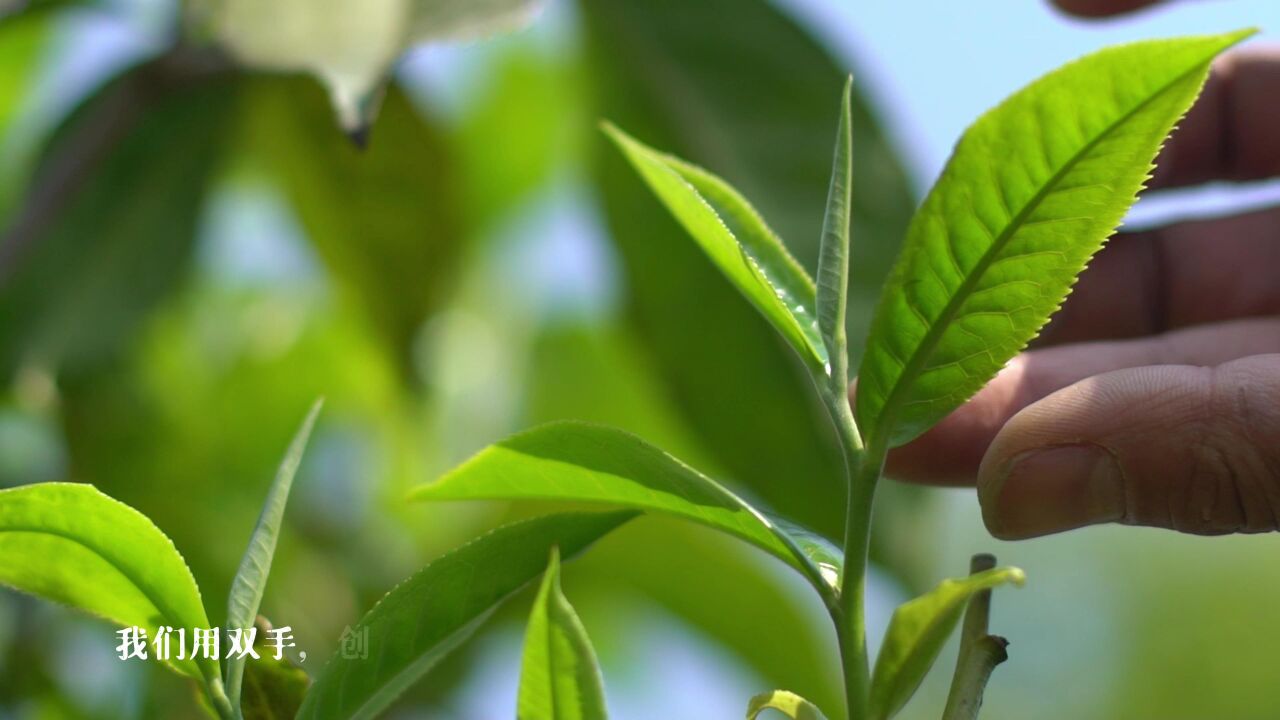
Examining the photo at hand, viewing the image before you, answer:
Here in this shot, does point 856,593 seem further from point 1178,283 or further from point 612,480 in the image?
point 1178,283

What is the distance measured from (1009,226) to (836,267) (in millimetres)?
62

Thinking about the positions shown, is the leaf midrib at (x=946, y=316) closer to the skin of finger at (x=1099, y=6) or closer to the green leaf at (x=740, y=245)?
the green leaf at (x=740, y=245)

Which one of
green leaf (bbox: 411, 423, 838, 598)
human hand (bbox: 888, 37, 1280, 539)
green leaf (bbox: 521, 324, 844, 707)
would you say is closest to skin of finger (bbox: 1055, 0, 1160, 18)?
human hand (bbox: 888, 37, 1280, 539)

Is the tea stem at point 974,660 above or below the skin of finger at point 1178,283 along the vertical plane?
below

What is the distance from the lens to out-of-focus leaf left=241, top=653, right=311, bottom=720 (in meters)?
0.46

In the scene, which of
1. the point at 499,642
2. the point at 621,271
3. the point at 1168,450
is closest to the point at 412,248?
the point at 621,271

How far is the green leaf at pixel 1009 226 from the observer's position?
411 mm

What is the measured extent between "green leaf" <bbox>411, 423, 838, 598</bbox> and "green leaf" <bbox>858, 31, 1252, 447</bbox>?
0.18ft

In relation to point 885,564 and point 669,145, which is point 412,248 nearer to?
point 669,145

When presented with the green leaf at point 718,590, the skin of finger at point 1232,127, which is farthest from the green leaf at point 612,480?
the skin of finger at point 1232,127

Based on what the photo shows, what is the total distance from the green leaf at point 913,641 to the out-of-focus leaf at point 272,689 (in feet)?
0.69

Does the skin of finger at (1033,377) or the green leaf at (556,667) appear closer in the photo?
the green leaf at (556,667)

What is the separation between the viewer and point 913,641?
0.40m

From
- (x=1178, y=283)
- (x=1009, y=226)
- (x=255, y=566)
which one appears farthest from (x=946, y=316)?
(x=1178, y=283)
